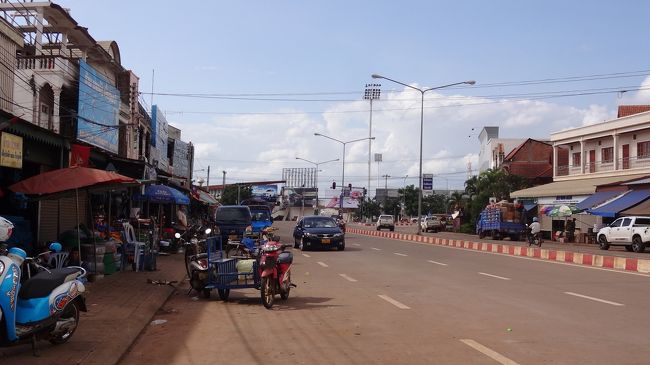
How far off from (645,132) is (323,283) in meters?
34.5

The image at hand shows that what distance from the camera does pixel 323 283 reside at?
1398 cm

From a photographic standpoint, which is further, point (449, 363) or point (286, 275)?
point (286, 275)

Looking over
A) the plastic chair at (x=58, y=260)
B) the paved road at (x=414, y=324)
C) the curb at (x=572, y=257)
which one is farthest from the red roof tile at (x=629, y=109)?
the plastic chair at (x=58, y=260)

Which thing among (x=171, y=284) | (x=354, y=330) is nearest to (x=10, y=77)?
(x=171, y=284)

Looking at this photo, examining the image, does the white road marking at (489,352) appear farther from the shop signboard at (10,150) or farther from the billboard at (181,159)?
the billboard at (181,159)

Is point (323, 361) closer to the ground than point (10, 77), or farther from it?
closer to the ground

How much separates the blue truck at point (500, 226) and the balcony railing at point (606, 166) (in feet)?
26.3

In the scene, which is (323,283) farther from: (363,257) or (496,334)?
(363,257)

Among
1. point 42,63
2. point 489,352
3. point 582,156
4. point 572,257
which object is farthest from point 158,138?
point 489,352

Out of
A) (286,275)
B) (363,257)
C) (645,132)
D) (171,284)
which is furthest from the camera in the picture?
(645,132)

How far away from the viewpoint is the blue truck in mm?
42781

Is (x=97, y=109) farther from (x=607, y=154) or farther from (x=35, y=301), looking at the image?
(x=607, y=154)

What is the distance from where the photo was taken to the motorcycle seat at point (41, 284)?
6387mm

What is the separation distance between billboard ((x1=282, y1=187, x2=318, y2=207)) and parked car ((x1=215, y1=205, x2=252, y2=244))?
278 ft
